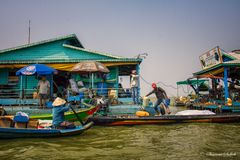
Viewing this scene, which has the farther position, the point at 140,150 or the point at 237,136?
the point at 237,136

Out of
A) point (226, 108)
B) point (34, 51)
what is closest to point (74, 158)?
point (226, 108)

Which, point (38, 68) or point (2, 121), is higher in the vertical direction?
point (38, 68)

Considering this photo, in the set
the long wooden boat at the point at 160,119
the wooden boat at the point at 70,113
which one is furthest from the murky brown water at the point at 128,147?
the wooden boat at the point at 70,113

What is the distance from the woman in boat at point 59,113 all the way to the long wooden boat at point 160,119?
7.66 feet

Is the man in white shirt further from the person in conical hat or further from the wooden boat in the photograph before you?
the person in conical hat

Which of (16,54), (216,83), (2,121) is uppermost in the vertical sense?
(16,54)

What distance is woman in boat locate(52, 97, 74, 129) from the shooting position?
7155mm

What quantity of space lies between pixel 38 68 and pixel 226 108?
1148 centimetres

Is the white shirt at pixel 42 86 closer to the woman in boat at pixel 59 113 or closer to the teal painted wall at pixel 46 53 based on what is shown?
the woman in boat at pixel 59 113

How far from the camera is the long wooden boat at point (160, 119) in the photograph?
984 cm

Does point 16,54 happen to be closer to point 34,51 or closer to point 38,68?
point 34,51

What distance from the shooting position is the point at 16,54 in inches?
618

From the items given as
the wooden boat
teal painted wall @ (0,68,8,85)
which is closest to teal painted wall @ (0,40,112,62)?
teal painted wall @ (0,68,8,85)

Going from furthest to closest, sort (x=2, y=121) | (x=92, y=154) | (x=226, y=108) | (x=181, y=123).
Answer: (x=226, y=108), (x=181, y=123), (x=2, y=121), (x=92, y=154)
